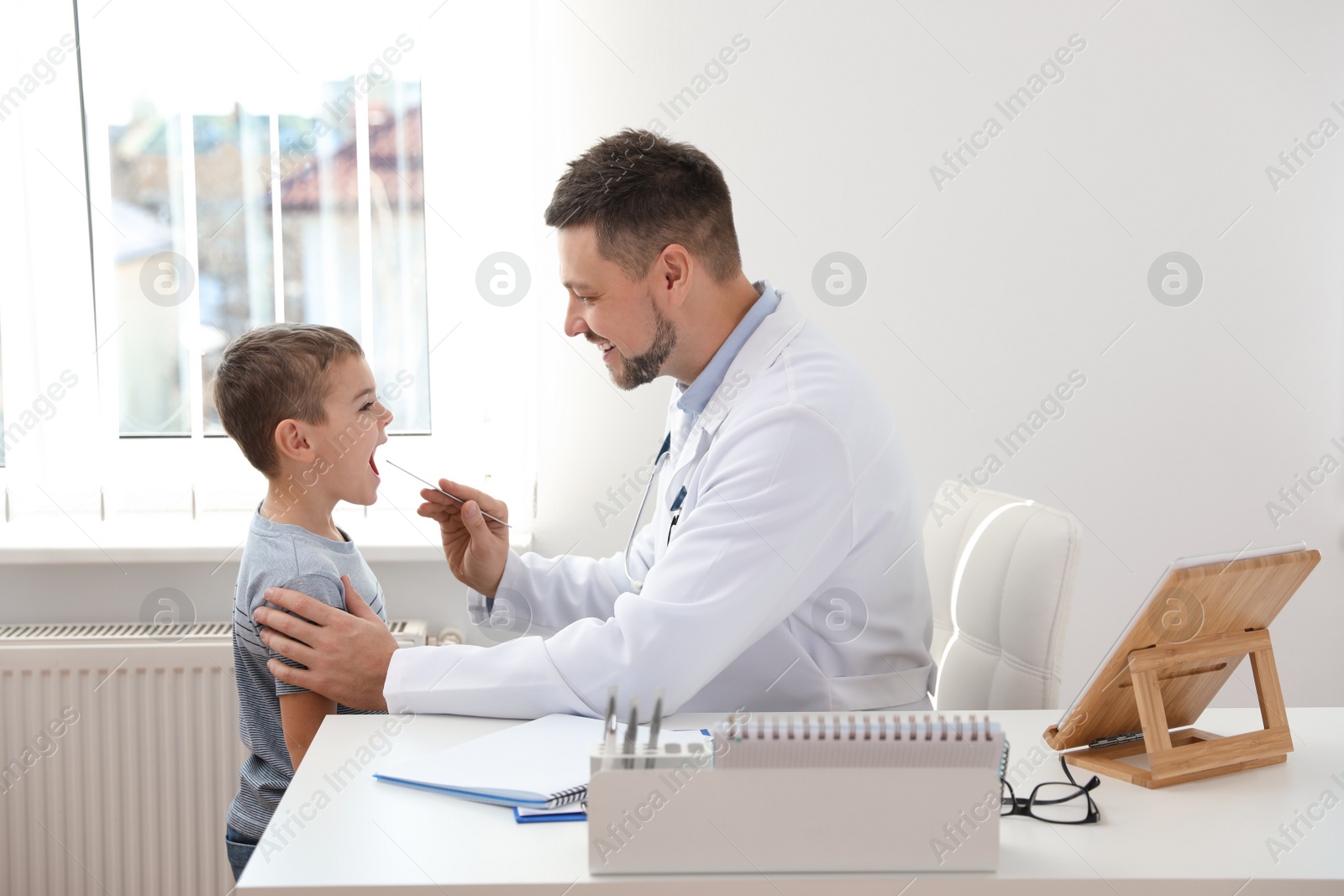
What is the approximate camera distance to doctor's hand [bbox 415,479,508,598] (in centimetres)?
174

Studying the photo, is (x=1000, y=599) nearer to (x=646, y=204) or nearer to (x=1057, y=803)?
(x=1057, y=803)

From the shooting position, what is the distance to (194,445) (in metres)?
2.32

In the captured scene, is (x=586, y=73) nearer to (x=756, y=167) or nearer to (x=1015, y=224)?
(x=756, y=167)

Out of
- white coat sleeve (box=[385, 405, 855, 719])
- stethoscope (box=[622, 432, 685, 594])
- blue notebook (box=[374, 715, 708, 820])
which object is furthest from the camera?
stethoscope (box=[622, 432, 685, 594])

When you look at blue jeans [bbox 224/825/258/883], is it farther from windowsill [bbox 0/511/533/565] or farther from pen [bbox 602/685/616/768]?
windowsill [bbox 0/511/533/565]

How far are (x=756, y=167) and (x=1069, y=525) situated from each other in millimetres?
1200

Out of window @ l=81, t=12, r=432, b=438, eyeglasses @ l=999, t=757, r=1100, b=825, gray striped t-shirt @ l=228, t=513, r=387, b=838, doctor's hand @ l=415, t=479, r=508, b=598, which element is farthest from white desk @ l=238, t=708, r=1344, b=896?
window @ l=81, t=12, r=432, b=438

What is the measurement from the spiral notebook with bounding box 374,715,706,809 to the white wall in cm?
119

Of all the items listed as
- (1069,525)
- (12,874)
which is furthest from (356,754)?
(12,874)

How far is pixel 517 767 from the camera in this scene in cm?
108

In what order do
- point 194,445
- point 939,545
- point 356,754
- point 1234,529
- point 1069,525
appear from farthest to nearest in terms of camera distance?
1. point 1234,529
2. point 194,445
3. point 939,545
4. point 1069,525
5. point 356,754

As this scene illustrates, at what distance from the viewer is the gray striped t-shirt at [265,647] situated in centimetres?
138

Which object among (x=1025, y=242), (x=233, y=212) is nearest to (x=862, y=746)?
(x=1025, y=242)

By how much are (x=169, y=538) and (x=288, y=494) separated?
0.93 metres
